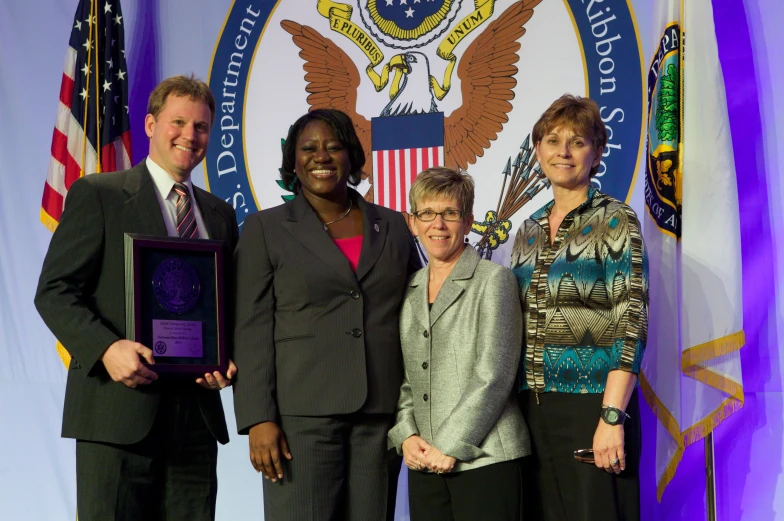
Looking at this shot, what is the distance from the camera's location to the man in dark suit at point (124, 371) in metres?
2.28

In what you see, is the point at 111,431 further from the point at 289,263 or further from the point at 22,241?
the point at 22,241

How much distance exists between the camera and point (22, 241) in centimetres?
458

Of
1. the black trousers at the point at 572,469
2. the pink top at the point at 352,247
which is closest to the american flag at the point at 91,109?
the pink top at the point at 352,247

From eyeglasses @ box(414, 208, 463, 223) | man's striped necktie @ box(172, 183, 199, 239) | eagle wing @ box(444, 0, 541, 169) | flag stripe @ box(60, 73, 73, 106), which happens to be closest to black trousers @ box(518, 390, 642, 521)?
eyeglasses @ box(414, 208, 463, 223)

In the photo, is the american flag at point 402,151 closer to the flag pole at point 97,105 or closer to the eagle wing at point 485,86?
the eagle wing at point 485,86

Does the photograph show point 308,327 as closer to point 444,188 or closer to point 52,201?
point 444,188

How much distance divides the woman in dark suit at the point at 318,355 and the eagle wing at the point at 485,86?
4.35ft

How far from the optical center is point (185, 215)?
8.22 ft

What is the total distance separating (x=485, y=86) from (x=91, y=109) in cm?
191

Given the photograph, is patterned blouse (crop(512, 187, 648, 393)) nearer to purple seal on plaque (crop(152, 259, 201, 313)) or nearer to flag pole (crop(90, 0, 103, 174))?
purple seal on plaque (crop(152, 259, 201, 313))

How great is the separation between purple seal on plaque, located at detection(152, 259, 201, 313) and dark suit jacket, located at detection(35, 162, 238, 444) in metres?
0.13

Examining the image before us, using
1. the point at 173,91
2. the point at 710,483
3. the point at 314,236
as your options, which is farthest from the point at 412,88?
the point at 710,483

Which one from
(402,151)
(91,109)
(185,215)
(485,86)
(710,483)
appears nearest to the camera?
(185,215)

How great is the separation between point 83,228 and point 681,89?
7.12 ft
